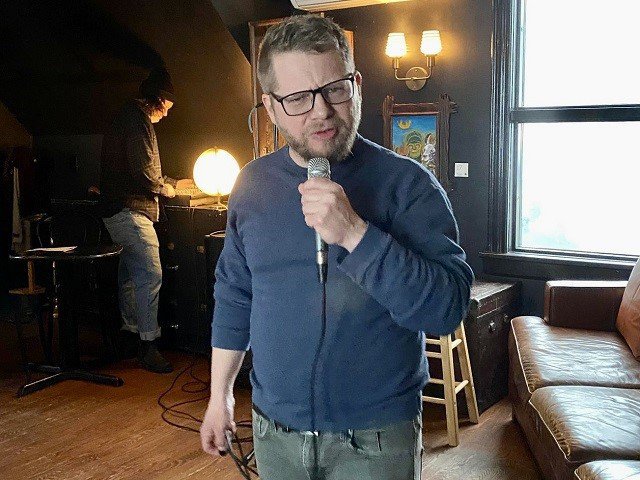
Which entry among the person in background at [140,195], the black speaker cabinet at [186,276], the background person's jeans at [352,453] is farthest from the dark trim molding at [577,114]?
the background person's jeans at [352,453]

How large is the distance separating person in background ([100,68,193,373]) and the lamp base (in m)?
1.42

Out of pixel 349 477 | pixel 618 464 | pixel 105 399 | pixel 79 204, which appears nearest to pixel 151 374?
pixel 105 399

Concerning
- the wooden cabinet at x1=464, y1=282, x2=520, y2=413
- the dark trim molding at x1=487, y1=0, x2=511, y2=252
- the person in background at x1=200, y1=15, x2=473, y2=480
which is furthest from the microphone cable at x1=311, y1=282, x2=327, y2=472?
the dark trim molding at x1=487, y1=0, x2=511, y2=252

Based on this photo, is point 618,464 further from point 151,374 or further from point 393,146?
point 151,374

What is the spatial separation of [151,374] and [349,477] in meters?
3.27

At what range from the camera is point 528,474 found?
301 cm

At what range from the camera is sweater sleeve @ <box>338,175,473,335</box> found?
3.76 feet

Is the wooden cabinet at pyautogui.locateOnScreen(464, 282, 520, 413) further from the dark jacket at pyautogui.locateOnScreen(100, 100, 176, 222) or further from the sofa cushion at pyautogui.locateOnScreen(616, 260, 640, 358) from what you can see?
the dark jacket at pyautogui.locateOnScreen(100, 100, 176, 222)

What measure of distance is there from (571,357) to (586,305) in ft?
1.60

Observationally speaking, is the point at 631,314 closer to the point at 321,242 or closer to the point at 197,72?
the point at 321,242

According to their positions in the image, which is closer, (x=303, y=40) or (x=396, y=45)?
(x=303, y=40)

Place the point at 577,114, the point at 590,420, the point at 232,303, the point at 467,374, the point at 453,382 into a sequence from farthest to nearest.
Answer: the point at 577,114
the point at 467,374
the point at 453,382
the point at 590,420
the point at 232,303

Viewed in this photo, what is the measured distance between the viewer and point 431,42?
404 cm

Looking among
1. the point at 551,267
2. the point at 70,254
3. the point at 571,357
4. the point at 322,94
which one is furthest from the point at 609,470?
the point at 70,254
